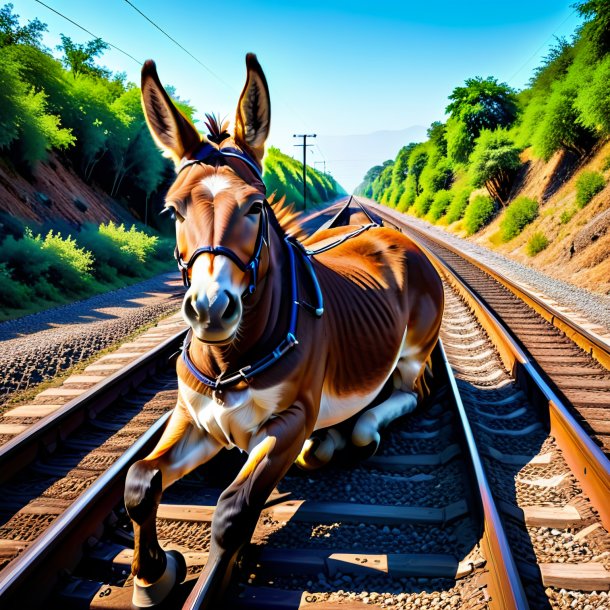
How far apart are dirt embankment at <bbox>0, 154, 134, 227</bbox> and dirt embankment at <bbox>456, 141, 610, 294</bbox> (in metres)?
16.3

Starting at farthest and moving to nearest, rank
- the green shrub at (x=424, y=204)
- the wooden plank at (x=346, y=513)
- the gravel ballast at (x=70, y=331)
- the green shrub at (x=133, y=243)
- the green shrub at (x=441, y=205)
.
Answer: the green shrub at (x=424, y=204)
the green shrub at (x=441, y=205)
the green shrub at (x=133, y=243)
the gravel ballast at (x=70, y=331)
the wooden plank at (x=346, y=513)

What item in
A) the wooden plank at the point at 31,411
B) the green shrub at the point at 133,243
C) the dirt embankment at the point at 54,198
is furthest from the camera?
the dirt embankment at the point at 54,198

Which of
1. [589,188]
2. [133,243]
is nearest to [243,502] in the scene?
[133,243]

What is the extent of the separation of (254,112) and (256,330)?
3.54 feet

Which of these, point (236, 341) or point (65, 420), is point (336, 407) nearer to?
point (236, 341)

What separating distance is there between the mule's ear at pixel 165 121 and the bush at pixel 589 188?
16142 mm

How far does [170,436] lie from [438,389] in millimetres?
2977

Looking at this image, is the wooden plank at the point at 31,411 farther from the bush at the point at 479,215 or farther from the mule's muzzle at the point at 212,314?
the bush at the point at 479,215

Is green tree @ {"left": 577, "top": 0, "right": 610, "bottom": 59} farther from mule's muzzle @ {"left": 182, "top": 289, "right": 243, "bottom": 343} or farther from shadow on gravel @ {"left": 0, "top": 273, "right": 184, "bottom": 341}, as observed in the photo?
mule's muzzle @ {"left": 182, "top": 289, "right": 243, "bottom": 343}

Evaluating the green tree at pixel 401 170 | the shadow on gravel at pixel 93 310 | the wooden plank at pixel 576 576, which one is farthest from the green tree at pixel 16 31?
the green tree at pixel 401 170

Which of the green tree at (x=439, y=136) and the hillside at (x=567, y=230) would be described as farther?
the green tree at (x=439, y=136)

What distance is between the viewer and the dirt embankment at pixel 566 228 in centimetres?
1194

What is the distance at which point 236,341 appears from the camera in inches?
93.4

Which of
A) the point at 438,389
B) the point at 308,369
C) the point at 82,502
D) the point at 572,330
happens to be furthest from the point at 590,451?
the point at 572,330
